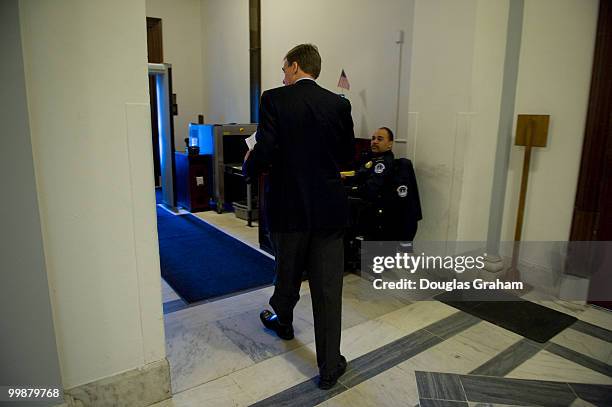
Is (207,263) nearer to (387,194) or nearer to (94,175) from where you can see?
(387,194)

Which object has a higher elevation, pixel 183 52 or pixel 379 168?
pixel 183 52

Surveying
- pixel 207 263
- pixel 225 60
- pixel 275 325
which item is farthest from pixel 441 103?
pixel 225 60

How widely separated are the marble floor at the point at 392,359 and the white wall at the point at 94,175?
475 mm

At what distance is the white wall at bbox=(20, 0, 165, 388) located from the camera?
4.97 feet

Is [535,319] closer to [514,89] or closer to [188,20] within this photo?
[514,89]

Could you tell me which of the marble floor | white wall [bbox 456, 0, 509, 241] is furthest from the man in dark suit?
white wall [bbox 456, 0, 509, 241]

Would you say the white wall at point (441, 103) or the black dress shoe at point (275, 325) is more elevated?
the white wall at point (441, 103)

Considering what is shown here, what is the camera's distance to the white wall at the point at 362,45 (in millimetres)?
3930

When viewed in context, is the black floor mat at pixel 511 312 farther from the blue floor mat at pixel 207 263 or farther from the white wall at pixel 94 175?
the white wall at pixel 94 175

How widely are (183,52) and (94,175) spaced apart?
611 centimetres

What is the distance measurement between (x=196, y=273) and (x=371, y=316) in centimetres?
151

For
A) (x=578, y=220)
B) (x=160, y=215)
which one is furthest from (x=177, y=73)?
(x=578, y=220)

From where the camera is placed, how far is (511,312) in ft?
9.48

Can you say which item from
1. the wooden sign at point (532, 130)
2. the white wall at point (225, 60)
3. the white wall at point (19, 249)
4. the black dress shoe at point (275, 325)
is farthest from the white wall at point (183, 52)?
the white wall at point (19, 249)
